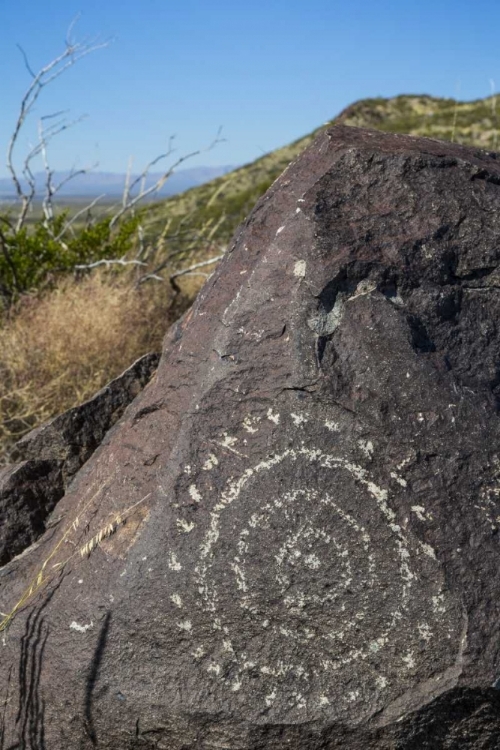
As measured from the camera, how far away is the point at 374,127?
24.4 m

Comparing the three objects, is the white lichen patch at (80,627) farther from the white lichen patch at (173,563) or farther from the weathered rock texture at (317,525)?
the white lichen patch at (173,563)

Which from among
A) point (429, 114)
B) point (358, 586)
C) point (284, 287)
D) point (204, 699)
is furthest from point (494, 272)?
point (429, 114)

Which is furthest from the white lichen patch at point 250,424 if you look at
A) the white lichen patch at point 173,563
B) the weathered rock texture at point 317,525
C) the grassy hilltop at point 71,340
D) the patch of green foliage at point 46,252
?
the patch of green foliage at point 46,252

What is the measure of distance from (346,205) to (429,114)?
78.0 ft

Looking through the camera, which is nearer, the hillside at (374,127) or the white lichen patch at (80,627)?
the white lichen patch at (80,627)

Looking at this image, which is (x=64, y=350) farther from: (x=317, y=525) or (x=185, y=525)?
(x=317, y=525)

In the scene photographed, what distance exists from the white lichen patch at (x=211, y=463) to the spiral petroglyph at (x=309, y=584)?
0.08 metres

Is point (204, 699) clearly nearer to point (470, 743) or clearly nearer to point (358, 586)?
point (358, 586)

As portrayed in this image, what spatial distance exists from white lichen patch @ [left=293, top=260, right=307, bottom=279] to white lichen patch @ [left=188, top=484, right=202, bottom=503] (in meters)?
0.71

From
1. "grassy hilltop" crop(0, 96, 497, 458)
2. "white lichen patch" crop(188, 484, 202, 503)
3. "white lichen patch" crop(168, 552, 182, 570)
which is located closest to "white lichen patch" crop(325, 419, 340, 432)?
"white lichen patch" crop(188, 484, 202, 503)

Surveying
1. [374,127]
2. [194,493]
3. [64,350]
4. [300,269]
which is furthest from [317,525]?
[374,127]

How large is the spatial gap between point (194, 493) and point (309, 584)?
0.43 meters

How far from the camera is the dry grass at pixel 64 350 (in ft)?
17.1

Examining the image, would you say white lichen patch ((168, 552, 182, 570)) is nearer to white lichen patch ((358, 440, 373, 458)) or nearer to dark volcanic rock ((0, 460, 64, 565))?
white lichen patch ((358, 440, 373, 458))
